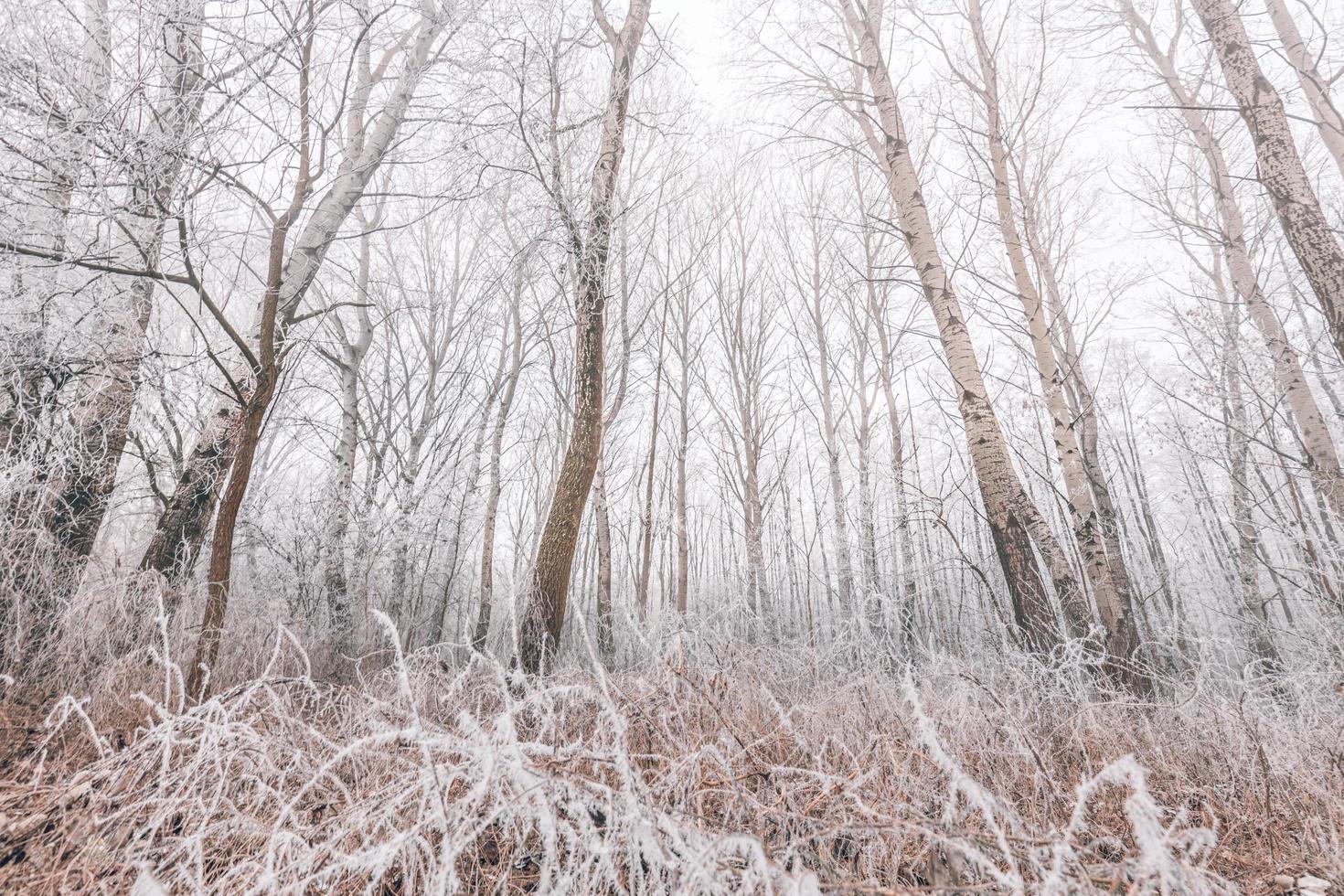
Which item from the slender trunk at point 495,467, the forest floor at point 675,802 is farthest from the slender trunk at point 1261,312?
the slender trunk at point 495,467

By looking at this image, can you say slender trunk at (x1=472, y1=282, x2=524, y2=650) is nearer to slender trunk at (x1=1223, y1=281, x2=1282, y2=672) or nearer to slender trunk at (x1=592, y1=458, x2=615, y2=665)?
slender trunk at (x1=592, y1=458, x2=615, y2=665)

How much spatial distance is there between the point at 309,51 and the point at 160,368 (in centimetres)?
240

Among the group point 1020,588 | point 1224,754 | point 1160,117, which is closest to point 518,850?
point 1224,754

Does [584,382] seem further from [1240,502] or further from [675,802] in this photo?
[1240,502]

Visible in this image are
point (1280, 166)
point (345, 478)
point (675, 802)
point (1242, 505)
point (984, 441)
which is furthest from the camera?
point (345, 478)

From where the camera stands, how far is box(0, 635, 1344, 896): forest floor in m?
0.94

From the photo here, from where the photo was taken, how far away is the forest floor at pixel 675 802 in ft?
3.09

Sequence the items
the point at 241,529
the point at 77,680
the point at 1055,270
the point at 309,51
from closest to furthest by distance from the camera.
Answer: the point at 77,680
the point at 309,51
the point at 241,529
the point at 1055,270

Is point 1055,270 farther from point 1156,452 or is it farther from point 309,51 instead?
point 1156,452

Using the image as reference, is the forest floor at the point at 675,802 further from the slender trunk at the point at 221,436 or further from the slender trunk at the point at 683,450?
the slender trunk at the point at 683,450

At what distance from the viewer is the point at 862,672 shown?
3283 mm

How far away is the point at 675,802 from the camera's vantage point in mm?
1453

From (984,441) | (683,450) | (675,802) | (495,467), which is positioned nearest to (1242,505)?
(984,441)

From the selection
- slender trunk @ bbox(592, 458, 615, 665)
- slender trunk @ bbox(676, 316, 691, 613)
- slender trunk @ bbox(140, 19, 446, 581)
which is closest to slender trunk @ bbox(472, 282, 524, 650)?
slender trunk @ bbox(592, 458, 615, 665)
